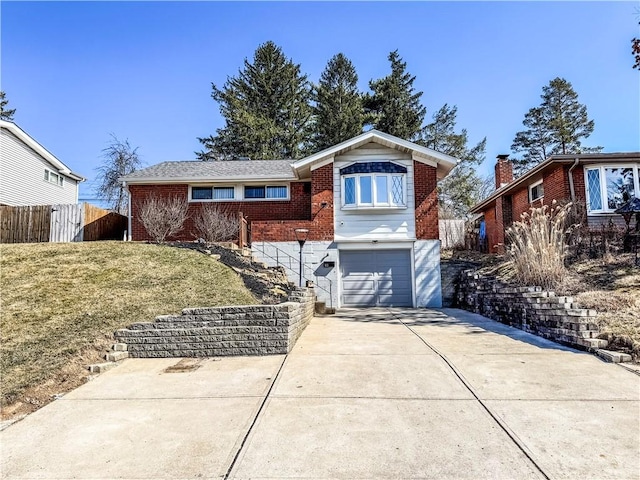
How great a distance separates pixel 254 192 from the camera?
15.5m

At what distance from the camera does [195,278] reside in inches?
368

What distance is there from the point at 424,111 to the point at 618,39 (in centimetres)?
2282

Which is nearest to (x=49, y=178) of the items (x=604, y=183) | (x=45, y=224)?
(x=45, y=224)

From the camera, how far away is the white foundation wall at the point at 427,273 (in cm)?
1266

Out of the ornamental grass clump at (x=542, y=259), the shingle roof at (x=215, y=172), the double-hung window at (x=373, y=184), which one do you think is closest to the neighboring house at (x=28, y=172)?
the shingle roof at (x=215, y=172)

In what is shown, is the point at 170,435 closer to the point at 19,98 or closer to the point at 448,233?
the point at 448,233

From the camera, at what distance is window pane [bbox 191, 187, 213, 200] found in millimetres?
15531

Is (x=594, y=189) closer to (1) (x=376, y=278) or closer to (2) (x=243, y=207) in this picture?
(1) (x=376, y=278)

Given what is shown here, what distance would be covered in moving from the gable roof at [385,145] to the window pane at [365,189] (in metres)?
1.17

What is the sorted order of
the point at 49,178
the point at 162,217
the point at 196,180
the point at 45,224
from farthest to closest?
the point at 49,178, the point at 196,180, the point at 45,224, the point at 162,217

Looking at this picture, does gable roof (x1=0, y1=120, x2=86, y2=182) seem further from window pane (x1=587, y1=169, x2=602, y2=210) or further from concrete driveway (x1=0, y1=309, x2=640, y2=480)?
window pane (x1=587, y1=169, x2=602, y2=210)

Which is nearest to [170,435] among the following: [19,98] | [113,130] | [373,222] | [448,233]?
[373,222]

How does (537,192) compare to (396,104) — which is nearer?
(537,192)

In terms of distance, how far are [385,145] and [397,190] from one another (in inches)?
63.9
